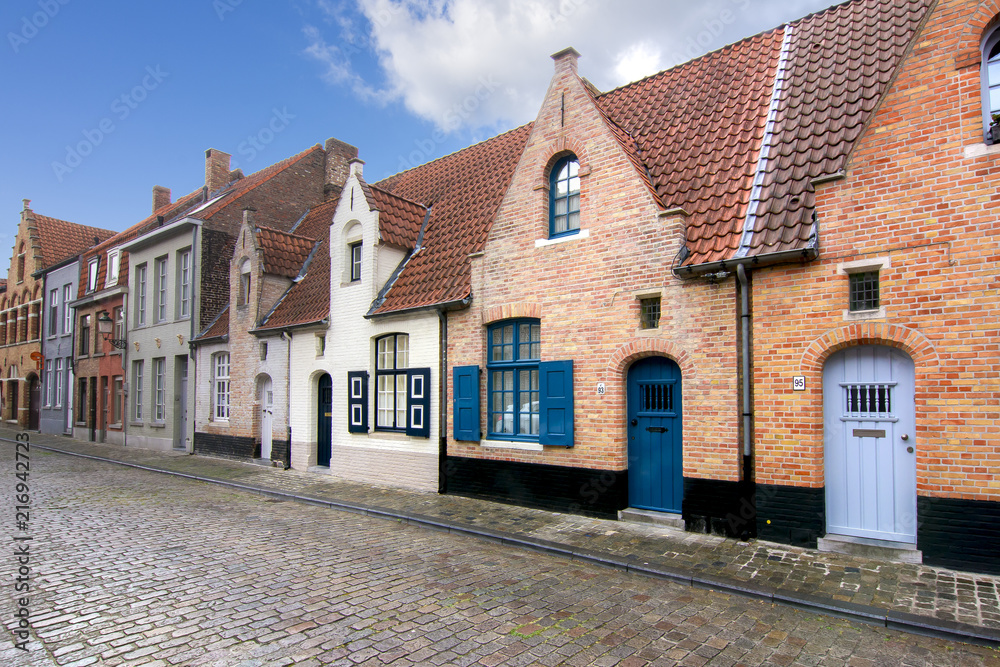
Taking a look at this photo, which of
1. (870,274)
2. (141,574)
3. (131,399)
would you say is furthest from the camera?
(131,399)

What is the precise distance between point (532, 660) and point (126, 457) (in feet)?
61.3

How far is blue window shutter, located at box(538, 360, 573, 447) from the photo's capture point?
946cm

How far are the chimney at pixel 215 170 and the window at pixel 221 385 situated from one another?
1032cm

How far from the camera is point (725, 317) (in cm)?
796

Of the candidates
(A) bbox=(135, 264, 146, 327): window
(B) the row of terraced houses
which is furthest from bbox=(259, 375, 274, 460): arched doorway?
(A) bbox=(135, 264, 146, 327): window

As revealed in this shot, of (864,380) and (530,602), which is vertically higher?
(864,380)

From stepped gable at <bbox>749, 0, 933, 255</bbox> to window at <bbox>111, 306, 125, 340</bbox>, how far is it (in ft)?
80.7

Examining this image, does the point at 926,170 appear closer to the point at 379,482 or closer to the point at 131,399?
the point at 379,482

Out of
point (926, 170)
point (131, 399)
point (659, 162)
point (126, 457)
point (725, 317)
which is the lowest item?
point (126, 457)

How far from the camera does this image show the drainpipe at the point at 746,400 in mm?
7637

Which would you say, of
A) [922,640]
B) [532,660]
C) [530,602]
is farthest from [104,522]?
[922,640]

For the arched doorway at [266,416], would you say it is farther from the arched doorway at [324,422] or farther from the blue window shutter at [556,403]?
the blue window shutter at [556,403]

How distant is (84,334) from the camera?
26.2 metres

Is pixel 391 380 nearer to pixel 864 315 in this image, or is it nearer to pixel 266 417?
pixel 266 417
